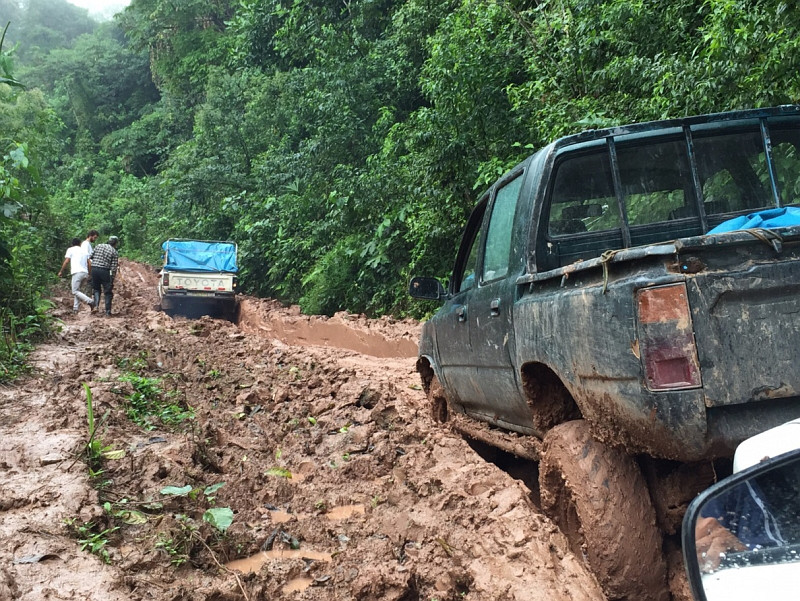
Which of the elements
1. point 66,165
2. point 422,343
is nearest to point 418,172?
point 422,343

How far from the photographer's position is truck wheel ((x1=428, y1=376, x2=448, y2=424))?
231 inches

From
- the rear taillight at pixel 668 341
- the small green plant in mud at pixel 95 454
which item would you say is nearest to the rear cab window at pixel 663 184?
the rear taillight at pixel 668 341

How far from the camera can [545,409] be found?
3625mm

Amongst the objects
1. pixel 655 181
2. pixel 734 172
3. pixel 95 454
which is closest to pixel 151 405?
pixel 95 454

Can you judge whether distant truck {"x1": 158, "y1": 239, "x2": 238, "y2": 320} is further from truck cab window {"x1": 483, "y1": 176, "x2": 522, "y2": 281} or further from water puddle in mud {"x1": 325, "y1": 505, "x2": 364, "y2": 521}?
truck cab window {"x1": 483, "y1": 176, "x2": 522, "y2": 281}

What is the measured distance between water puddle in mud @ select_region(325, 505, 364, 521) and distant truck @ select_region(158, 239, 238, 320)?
15270 mm

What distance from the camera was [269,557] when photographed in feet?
12.8

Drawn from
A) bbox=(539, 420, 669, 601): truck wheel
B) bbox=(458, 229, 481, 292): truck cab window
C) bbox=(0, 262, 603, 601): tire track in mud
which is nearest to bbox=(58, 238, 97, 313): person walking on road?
bbox=(0, 262, 603, 601): tire track in mud

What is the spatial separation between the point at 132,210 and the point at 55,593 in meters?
39.2

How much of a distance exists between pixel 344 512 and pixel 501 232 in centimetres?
205

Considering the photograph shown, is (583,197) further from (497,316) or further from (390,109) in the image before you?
(390,109)

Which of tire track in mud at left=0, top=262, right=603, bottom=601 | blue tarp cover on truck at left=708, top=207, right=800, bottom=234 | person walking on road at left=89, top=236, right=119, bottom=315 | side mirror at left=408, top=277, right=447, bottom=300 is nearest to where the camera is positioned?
blue tarp cover on truck at left=708, top=207, right=800, bottom=234

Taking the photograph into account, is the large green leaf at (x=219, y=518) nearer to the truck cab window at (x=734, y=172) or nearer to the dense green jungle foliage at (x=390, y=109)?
the truck cab window at (x=734, y=172)

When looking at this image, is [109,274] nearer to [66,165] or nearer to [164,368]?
[164,368]
